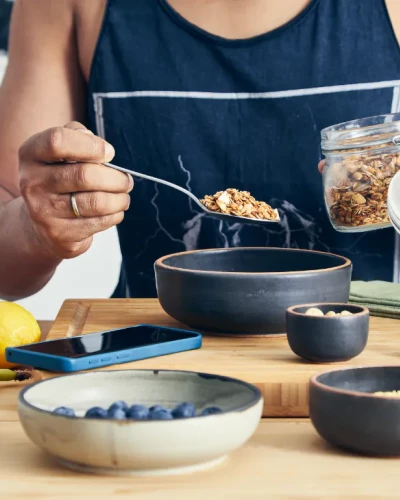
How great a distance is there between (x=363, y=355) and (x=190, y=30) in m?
0.79

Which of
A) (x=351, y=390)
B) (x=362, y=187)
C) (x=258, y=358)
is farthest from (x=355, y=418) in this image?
(x=362, y=187)

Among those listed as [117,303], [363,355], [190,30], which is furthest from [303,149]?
[363,355]

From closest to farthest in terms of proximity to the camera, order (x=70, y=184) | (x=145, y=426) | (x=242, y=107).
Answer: (x=145, y=426) < (x=70, y=184) < (x=242, y=107)

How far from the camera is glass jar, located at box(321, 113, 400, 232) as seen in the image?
127cm

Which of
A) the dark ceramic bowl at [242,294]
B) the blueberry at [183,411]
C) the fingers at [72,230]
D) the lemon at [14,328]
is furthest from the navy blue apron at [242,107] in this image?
the blueberry at [183,411]

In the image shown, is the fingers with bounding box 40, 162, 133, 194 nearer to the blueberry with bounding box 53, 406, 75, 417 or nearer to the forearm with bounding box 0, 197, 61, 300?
the forearm with bounding box 0, 197, 61, 300

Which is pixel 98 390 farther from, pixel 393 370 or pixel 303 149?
pixel 303 149

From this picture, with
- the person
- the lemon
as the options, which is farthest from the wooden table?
the person

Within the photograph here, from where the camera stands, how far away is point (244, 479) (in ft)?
2.21

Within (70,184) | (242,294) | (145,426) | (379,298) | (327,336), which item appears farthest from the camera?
(379,298)

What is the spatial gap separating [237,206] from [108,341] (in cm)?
35

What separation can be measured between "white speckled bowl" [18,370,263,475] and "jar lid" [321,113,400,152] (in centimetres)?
63

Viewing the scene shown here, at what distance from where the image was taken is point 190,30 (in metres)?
1.58

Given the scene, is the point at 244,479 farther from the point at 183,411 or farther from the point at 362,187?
the point at 362,187
